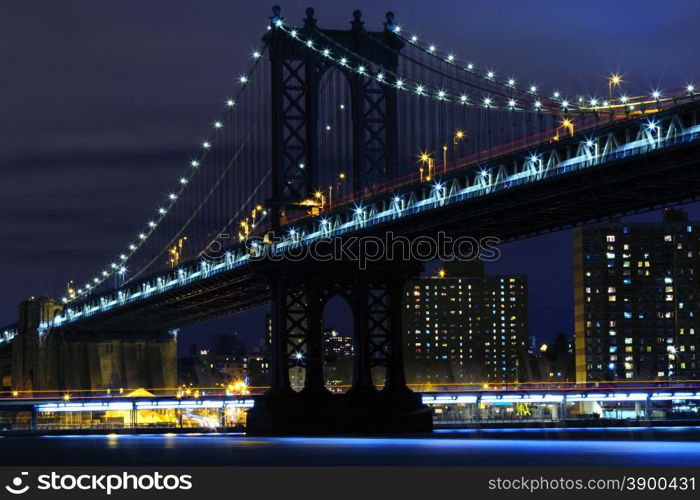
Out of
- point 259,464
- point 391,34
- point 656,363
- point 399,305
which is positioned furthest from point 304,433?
point 656,363

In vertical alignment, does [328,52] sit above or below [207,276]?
above

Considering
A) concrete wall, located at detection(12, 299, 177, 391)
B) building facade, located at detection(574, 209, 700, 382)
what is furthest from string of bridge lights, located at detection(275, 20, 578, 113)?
building facade, located at detection(574, 209, 700, 382)

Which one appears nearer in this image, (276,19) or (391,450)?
(391,450)

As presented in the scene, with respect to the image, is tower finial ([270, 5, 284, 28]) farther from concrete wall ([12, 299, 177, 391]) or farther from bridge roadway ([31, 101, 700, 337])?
concrete wall ([12, 299, 177, 391])

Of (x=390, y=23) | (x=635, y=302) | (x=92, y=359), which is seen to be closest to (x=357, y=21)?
(x=390, y=23)

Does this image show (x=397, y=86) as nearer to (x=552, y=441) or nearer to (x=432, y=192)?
(x=432, y=192)
